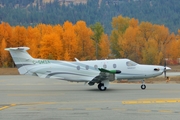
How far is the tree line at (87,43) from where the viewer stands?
77938 mm

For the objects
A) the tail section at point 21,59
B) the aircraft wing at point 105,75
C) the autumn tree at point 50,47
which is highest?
the autumn tree at point 50,47

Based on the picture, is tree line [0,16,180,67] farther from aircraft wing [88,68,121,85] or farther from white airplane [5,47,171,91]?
aircraft wing [88,68,121,85]

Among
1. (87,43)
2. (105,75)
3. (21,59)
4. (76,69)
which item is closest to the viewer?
(105,75)

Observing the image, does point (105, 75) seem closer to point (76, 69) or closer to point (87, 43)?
point (76, 69)

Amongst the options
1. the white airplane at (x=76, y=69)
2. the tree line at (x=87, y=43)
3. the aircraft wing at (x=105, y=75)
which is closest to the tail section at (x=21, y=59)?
the white airplane at (x=76, y=69)

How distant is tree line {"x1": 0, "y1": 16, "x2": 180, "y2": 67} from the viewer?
77.9 meters

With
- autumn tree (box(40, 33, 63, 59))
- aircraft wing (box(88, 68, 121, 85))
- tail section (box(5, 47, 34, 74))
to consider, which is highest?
autumn tree (box(40, 33, 63, 59))

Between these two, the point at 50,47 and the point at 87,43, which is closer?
the point at 50,47

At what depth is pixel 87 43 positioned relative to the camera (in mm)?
86562

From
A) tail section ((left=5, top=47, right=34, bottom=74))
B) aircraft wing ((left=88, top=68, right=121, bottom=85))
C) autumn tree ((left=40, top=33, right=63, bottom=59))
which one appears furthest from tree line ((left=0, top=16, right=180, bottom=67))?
aircraft wing ((left=88, top=68, right=121, bottom=85))

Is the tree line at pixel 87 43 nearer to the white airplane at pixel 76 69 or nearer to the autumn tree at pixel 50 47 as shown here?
the autumn tree at pixel 50 47

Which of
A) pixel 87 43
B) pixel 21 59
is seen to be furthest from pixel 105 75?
pixel 87 43

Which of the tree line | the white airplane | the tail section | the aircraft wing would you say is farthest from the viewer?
the tree line

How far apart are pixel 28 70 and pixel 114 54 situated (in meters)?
71.1
